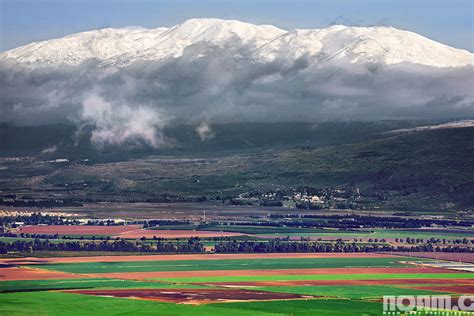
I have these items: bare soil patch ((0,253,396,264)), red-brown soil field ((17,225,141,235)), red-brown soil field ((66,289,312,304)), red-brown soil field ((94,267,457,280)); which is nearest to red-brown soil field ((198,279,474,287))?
red-brown soil field ((66,289,312,304))

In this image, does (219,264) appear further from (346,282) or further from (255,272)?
(346,282)

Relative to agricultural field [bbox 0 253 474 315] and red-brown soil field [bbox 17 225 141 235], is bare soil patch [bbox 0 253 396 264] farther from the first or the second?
red-brown soil field [bbox 17 225 141 235]

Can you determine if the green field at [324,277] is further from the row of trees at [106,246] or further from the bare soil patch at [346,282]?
the row of trees at [106,246]

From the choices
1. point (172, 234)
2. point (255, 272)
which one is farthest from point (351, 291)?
point (172, 234)

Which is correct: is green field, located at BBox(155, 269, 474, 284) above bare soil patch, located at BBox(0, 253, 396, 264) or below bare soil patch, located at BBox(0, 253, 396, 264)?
below

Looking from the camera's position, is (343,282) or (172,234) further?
(172,234)

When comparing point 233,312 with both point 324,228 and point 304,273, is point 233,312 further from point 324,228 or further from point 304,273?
point 324,228
